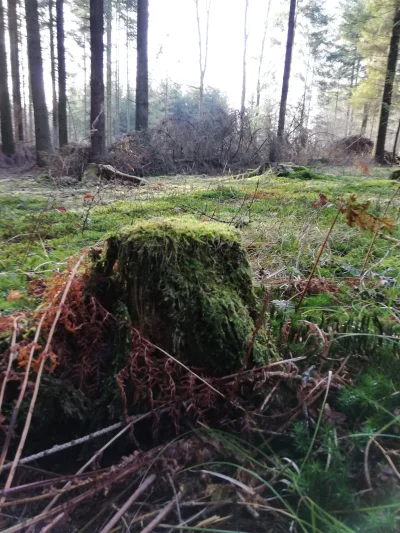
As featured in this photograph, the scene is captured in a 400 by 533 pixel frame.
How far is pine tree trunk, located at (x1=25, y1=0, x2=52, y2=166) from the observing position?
34.3 feet

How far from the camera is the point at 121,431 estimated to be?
3.98 feet

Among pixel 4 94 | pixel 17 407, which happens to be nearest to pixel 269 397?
pixel 17 407

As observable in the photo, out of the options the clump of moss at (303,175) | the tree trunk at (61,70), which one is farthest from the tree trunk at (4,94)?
the clump of moss at (303,175)

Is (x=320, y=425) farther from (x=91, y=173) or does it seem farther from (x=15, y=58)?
(x=15, y=58)

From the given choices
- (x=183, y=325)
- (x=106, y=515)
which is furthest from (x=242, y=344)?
(x=106, y=515)

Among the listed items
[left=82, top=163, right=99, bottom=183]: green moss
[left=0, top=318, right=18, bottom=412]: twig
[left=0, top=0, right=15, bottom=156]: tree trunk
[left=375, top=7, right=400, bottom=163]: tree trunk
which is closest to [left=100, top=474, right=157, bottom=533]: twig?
[left=0, top=318, right=18, bottom=412]: twig

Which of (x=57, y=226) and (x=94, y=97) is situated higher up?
(x=94, y=97)

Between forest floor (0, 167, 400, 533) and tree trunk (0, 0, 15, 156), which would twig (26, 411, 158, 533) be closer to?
forest floor (0, 167, 400, 533)

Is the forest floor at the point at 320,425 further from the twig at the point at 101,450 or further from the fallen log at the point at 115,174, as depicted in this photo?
the fallen log at the point at 115,174

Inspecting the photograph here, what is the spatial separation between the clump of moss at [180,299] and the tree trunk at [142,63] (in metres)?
13.2

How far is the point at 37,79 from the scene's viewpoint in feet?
35.6

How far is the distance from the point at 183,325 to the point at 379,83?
19301 millimetres

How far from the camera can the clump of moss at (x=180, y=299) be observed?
4.60 ft

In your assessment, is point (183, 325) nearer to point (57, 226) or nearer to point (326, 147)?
point (57, 226)
